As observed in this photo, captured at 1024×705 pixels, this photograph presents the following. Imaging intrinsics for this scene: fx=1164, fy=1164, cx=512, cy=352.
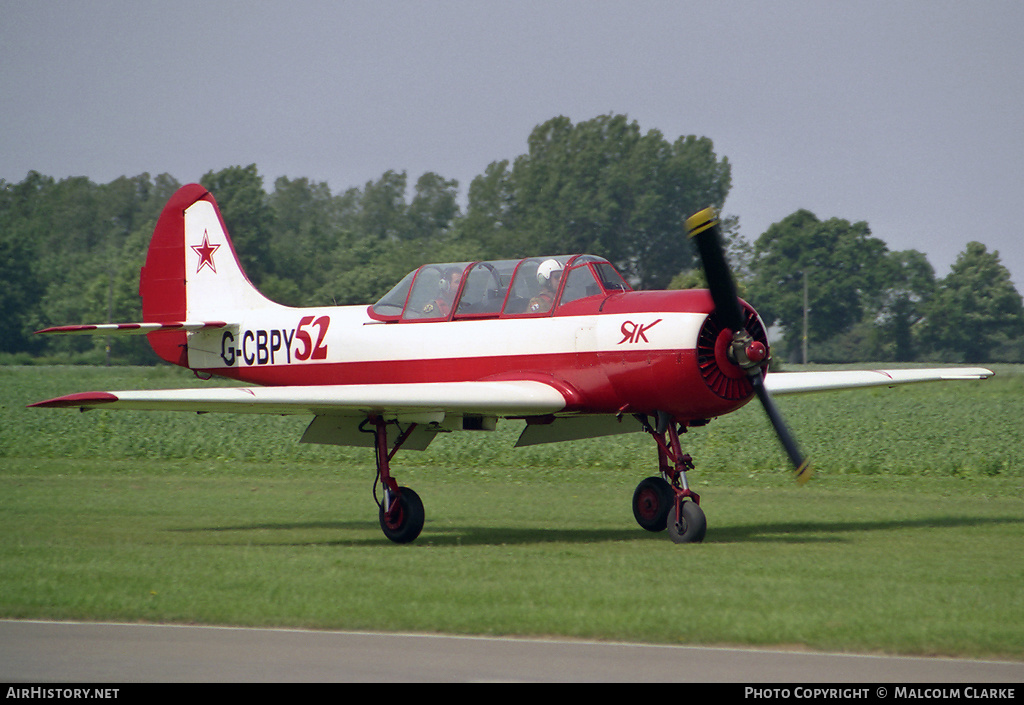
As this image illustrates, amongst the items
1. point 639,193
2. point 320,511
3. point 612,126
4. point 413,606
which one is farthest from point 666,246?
point 413,606

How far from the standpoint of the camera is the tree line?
88000mm

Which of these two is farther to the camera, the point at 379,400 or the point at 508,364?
the point at 508,364

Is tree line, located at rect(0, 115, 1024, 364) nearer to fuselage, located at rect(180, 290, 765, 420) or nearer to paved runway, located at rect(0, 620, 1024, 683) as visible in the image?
fuselage, located at rect(180, 290, 765, 420)

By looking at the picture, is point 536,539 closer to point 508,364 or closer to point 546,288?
point 508,364

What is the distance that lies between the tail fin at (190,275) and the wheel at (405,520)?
4.47 meters

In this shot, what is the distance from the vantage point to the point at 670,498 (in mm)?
13734

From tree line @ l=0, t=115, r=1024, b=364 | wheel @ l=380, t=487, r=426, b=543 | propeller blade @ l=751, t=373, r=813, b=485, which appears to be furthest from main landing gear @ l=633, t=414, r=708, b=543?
tree line @ l=0, t=115, r=1024, b=364

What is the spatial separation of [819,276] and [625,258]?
59.7 feet

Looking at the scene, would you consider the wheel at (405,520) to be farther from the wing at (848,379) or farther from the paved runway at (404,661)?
the paved runway at (404,661)

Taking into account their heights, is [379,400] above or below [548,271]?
below

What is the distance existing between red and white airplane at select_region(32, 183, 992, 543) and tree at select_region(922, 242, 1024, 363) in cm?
7933

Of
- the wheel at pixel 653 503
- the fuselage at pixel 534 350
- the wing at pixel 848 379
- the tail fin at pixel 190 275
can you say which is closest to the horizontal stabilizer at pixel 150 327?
the tail fin at pixel 190 275

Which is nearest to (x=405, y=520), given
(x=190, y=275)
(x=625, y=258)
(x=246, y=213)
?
(x=190, y=275)

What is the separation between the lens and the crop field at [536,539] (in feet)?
26.1
